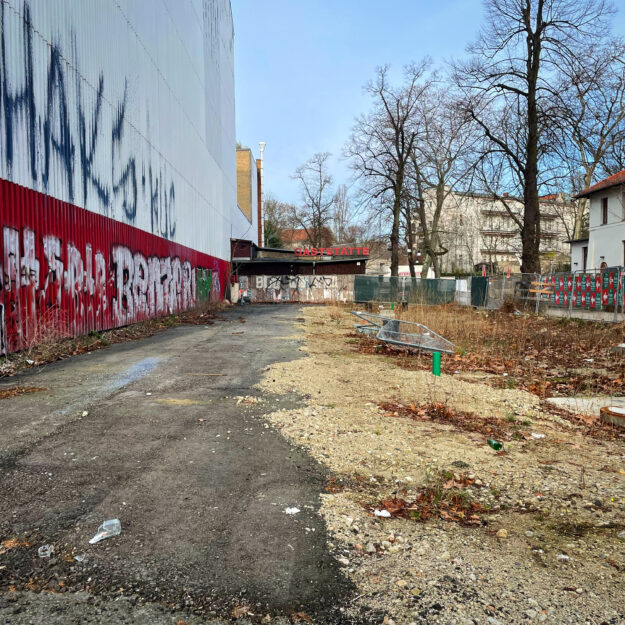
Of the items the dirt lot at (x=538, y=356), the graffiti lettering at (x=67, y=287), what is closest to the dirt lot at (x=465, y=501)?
the dirt lot at (x=538, y=356)

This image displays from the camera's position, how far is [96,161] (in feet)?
39.6

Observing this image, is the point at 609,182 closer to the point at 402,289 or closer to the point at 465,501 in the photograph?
the point at 402,289

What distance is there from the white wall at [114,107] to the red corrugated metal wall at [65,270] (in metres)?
0.49

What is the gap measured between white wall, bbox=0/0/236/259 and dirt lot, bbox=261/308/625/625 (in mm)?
7094

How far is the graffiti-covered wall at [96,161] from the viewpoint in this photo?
28.6 feet

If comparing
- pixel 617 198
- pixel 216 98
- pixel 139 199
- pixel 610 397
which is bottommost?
pixel 610 397

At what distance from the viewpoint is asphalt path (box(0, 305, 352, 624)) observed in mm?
2275

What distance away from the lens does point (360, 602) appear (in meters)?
2.28

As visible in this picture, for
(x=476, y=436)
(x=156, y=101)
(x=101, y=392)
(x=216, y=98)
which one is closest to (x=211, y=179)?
(x=216, y=98)

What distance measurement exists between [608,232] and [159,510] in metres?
37.9

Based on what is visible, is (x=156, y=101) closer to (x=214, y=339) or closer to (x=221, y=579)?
(x=214, y=339)

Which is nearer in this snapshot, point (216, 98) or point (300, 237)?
point (216, 98)

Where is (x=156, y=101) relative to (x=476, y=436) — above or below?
above

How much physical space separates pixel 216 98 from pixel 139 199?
17818 millimetres
